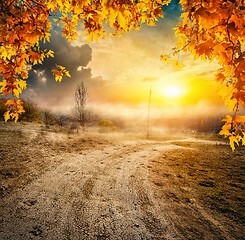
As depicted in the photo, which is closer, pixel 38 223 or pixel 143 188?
pixel 38 223

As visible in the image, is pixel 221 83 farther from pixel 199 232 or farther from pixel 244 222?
pixel 244 222

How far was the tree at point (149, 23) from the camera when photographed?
1.57 metres

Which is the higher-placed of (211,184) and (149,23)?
(149,23)

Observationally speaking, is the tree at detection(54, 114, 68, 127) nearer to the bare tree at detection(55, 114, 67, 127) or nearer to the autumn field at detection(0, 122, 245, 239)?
the bare tree at detection(55, 114, 67, 127)

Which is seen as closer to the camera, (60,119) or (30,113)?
(30,113)

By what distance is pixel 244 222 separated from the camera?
2.56 m

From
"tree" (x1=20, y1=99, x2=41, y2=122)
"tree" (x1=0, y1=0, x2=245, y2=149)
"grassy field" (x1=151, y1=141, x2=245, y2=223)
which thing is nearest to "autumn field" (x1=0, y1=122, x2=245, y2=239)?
"grassy field" (x1=151, y1=141, x2=245, y2=223)

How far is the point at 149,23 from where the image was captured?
2879 millimetres

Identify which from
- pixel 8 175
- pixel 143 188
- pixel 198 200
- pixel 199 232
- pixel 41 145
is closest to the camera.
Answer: pixel 199 232

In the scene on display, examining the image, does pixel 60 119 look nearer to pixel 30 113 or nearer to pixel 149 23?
pixel 30 113

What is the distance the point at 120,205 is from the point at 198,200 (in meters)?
2.04

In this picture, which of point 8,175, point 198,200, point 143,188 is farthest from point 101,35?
point 8,175

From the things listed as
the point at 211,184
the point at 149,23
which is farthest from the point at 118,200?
the point at 149,23

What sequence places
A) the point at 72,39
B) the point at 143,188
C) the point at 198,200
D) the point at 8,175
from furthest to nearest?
the point at 8,175
the point at 143,188
the point at 72,39
the point at 198,200
